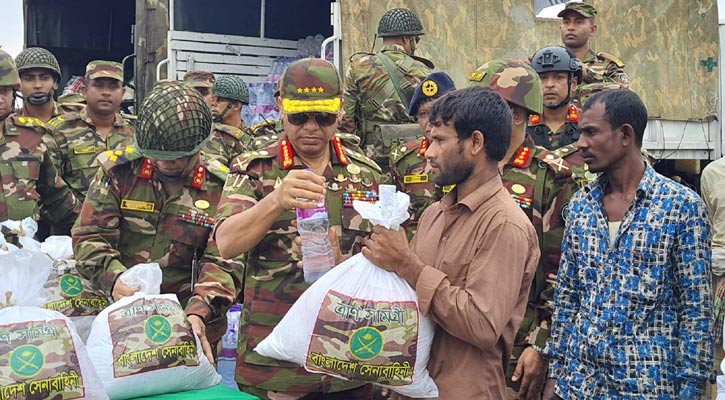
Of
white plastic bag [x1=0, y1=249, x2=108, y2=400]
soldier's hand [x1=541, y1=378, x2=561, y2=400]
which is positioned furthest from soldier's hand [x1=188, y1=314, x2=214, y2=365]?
soldier's hand [x1=541, y1=378, x2=561, y2=400]

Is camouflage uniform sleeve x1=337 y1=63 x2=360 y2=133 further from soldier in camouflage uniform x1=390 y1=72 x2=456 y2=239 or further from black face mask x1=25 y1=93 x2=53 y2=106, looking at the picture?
black face mask x1=25 y1=93 x2=53 y2=106

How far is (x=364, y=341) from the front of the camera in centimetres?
277

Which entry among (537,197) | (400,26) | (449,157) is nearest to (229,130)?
(400,26)

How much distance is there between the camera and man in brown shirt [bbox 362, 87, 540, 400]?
276 centimetres

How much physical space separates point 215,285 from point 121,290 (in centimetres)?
42

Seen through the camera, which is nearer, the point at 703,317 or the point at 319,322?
the point at 319,322

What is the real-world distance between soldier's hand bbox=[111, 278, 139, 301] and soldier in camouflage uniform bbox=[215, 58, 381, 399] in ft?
1.53

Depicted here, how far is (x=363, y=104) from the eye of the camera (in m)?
6.65

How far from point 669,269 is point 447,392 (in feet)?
2.96

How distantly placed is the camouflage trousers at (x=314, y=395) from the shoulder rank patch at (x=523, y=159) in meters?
1.16

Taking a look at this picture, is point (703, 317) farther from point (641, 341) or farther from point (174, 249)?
point (174, 249)

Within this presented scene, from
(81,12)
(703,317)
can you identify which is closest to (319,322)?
(703,317)

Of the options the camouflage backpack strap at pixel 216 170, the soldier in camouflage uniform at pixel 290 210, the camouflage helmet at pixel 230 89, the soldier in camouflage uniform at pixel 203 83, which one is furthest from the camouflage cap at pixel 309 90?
the soldier in camouflage uniform at pixel 203 83

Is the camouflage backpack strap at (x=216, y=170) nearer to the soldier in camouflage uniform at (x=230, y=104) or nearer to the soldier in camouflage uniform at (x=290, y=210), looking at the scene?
the soldier in camouflage uniform at (x=290, y=210)
